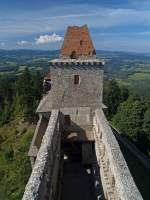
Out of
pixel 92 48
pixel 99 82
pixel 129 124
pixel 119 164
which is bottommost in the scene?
pixel 129 124

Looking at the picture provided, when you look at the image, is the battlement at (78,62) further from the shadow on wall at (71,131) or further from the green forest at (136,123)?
the green forest at (136,123)

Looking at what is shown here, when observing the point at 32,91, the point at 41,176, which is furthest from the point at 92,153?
the point at 32,91

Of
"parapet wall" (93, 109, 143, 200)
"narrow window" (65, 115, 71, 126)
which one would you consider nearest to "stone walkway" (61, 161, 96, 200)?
"parapet wall" (93, 109, 143, 200)

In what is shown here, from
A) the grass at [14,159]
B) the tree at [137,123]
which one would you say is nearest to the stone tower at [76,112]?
the grass at [14,159]

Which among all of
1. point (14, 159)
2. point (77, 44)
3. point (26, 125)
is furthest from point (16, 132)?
point (77, 44)

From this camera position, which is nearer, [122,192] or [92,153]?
[122,192]

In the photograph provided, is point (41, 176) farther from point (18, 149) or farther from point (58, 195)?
point (18, 149)

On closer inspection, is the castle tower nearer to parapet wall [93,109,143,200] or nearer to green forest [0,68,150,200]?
parapet wall [93,109,143,200]
